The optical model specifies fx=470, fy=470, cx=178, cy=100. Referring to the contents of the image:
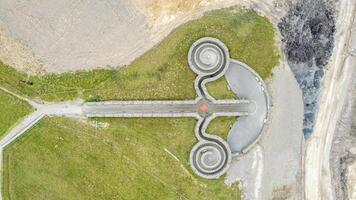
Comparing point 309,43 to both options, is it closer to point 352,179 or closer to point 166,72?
point 352,179

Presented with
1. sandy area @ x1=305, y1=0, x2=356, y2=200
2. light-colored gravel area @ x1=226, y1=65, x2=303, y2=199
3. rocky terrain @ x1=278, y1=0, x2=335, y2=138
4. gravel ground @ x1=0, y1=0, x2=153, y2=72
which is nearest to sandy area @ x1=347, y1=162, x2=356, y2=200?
sandy area @ x1=305, y1=0, x2=356, y2=200

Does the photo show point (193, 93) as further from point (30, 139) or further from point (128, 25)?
point (30, 139)

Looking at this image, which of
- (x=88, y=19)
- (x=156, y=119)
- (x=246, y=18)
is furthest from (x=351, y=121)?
(x=88, y=19)

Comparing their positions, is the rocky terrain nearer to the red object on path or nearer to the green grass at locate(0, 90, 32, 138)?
the red object on path

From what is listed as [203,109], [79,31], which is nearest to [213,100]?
[203,109]

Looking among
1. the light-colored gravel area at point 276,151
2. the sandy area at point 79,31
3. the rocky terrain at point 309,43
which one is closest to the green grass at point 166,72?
the sandy area at point 79,31

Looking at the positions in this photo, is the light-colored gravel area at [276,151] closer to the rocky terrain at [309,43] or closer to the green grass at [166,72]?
the rocky terrain at [309,43]
